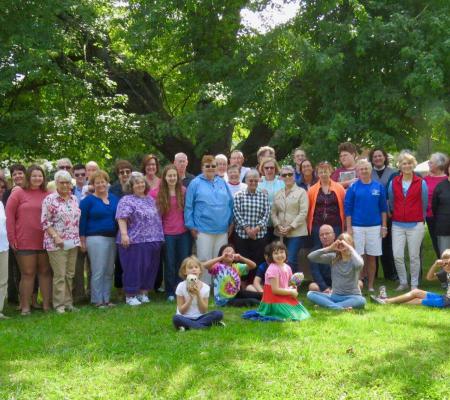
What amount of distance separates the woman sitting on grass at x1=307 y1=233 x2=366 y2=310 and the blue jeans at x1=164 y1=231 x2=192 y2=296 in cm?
188

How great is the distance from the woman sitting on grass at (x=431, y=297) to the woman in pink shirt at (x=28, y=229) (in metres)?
4.39

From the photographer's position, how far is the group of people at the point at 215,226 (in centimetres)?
797

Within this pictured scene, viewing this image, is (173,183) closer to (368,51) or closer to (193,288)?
(193,288)

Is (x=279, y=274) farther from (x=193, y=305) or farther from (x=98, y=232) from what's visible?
(x=98, y=232)

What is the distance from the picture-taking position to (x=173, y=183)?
343 inches

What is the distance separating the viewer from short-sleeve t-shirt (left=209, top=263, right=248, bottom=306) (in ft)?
26.2

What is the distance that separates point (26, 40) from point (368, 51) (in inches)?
257

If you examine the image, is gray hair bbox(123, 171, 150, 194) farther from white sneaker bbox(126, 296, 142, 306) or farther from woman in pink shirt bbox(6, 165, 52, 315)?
white sneaker bbox(126, 296, 142, 306)

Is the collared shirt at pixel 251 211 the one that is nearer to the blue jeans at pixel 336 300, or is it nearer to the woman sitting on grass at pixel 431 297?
the blue jeans at pixel 336 300

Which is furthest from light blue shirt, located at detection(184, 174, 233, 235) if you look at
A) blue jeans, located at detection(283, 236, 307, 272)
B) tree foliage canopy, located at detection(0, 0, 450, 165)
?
tree foliage canopy, located at detection(0, 0, 450, 165)

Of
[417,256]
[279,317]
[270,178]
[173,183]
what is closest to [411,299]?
[417,256]

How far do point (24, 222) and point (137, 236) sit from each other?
147 centimetres

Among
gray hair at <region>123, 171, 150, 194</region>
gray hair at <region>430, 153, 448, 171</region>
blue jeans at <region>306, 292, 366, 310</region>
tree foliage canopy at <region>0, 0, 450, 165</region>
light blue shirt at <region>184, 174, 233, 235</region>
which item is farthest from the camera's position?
tree foliage canopy at <region>0, 0, 450, 165</region>

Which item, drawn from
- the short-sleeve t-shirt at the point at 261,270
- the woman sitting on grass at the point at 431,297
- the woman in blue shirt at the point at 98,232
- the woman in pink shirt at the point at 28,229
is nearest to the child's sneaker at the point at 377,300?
the woman sitting on grass at the point at 431,297
